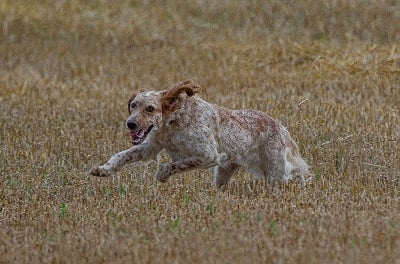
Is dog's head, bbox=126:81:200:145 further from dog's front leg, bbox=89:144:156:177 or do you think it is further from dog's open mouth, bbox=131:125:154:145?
dog's front leg, bbox=89:144:156:177

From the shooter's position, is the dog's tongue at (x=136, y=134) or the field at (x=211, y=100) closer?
the field at (x=211, y=100)

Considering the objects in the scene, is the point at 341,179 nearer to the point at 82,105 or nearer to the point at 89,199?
the point at 89,199

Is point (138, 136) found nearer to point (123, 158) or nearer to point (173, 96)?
point (123, 158)

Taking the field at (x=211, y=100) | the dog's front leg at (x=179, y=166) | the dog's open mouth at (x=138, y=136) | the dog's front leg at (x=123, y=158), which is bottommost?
the field at (x=211, y=100)

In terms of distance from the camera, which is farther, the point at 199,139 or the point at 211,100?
the point at 211,100

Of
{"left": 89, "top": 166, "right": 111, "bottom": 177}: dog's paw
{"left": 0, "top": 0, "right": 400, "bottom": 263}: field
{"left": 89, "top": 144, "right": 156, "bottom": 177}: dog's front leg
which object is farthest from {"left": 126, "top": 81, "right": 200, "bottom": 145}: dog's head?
{"left": 0, "top": 0, "right": 400, "bottom": 263}: field

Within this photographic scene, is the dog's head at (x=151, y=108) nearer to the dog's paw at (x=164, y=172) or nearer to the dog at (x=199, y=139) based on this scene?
the dog at (x=199, y=139)

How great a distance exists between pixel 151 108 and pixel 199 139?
570 millimetres

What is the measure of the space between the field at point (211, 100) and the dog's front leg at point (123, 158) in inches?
11.2

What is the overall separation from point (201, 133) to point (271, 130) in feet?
3.38

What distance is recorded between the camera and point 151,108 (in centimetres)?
794

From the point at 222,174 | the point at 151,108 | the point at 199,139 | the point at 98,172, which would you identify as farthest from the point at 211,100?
the point at 98,172

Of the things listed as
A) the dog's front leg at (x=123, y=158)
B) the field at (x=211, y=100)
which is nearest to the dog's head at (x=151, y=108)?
the dog's front leg at (x=123, y=158)

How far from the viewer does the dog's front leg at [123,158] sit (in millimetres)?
7973
